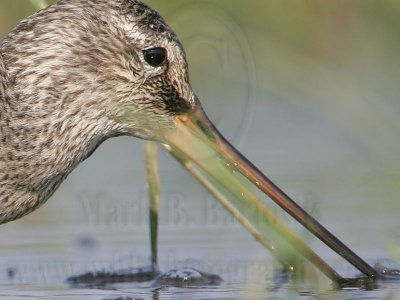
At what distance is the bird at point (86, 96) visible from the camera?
6.69m

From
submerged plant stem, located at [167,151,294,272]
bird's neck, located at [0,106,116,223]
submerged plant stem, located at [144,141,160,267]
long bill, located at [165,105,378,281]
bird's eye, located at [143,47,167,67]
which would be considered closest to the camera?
bird's neck, located at [0,106,116,223]

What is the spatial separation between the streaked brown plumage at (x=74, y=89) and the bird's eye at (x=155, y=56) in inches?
0.8

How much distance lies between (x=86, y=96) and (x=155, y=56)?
0.39 m

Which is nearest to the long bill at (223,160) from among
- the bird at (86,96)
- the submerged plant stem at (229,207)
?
the bird at (86,96)

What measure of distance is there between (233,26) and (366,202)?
52.6 inches

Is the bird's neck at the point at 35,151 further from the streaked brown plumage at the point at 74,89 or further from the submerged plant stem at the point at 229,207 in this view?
the submerged plant stem at the point at 229,207

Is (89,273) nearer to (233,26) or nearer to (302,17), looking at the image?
(233,26)

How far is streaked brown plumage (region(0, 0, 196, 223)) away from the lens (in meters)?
6.69

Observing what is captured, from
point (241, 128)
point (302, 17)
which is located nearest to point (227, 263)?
point (241, 128)

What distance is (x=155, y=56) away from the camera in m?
6.88

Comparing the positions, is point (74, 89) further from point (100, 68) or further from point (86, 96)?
point (100, 68)

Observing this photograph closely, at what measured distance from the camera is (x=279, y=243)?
607 centimetres

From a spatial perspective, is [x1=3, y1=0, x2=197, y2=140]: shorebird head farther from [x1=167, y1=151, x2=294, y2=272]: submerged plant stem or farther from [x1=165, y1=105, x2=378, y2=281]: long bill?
[x1=167, y1=151, x2=294, y2=272]: submerged plant stem

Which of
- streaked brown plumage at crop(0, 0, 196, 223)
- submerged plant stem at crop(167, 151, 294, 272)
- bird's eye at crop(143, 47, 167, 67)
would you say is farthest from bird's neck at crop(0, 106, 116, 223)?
submerged plant stem at crop(167, 151, 294, 272)
